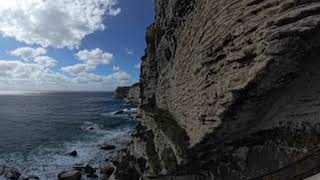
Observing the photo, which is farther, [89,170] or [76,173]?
[89,170]

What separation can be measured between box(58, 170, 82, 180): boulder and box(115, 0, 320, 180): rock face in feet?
46.3

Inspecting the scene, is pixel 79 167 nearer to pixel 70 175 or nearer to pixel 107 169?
pixel 107 169

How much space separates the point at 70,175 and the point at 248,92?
20.4 metres

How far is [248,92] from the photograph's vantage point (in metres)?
6.86

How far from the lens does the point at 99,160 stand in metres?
30.4

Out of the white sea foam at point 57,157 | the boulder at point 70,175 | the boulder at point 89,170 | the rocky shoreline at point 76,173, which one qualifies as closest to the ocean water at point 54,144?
the white sea foam at point 57,157

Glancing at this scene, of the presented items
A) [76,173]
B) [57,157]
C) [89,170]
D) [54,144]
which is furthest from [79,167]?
[54,144]

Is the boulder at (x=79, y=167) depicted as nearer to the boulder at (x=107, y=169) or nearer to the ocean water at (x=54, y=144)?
the ocean water at (x=54, y=144)

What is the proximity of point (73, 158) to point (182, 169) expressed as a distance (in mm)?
22260

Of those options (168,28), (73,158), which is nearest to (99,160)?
(73,158)

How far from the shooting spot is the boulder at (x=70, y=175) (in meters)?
23.8

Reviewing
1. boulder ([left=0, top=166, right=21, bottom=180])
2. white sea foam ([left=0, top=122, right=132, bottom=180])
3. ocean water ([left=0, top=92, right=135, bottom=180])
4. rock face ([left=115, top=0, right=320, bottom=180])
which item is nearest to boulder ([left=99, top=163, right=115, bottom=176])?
white sea foam ([left=0, top=122, right=132, bottom=180])

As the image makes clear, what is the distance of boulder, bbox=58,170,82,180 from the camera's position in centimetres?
2383

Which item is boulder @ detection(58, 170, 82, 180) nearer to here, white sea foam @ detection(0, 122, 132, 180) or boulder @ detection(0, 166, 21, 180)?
white sea foam @ detection(0, 122, 132, 180)
